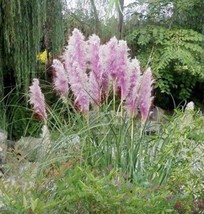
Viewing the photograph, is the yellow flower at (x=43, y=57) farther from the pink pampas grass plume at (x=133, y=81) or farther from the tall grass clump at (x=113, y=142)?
the pink pampas grass plume at (x=133, y=81)

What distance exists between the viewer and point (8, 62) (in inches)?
163

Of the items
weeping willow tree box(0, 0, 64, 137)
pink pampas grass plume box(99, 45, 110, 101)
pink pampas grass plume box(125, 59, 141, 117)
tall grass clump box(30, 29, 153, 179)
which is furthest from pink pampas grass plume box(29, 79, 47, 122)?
weeping willow tree box(0, 0, 64, 137)

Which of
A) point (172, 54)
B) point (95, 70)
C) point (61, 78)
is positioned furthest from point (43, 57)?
point (95, 70)

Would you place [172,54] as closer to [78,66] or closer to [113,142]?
[113,142]

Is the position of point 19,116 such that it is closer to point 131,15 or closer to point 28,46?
point 28,46

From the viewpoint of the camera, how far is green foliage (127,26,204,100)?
5.41 m

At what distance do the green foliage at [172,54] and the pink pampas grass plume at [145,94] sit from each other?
3.35m

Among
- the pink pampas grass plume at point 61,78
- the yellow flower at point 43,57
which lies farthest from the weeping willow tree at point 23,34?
the pink pampas grass plume at point 61,78

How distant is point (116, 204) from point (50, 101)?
9.66 ft

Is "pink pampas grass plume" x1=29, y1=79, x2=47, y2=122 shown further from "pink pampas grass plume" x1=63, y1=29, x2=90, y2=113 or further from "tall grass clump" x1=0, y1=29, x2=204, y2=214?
"pink pampas grass plume" x1=63, y1=29, x2=90, y2=113

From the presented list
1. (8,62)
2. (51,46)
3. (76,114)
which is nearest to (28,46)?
(8,62)

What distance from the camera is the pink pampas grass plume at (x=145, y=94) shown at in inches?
74.8

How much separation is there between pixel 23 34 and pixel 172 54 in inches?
83.8

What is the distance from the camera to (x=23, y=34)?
13.0ft
